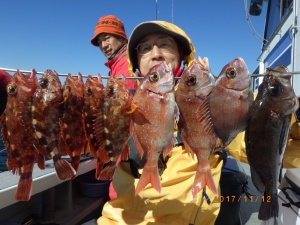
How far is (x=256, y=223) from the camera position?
4.11 meters

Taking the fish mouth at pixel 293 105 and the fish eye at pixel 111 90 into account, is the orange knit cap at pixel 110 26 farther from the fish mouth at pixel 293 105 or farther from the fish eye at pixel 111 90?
the fish mouth at pixel 293 105

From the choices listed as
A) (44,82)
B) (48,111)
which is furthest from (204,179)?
(44,82)

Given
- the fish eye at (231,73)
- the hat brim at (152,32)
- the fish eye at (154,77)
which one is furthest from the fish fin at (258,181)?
the hat brim at (152,32)

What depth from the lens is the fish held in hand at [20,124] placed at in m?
2.11

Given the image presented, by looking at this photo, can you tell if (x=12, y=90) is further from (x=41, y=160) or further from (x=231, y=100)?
(x=231, y=100)

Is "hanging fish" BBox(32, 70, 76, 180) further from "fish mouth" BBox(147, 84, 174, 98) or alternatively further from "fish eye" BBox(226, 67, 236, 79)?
"fish eye" BBox(226, 67, 236, 79)

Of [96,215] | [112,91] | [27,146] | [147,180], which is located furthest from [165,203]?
[96,215]

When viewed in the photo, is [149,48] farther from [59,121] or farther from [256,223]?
[256,223]

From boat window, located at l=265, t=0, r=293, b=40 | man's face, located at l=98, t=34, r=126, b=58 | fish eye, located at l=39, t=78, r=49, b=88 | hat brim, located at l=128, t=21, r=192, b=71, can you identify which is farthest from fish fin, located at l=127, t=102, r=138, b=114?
boat window, located at l=265, t=0, r=293, b=40

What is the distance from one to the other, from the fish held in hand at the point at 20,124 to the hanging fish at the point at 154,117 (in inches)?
31.9

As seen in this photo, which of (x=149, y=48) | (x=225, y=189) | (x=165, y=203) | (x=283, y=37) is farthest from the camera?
(x=283, y=37)

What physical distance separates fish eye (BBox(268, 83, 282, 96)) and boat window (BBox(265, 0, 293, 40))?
557 centimetres

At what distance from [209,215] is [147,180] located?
883 millimetres

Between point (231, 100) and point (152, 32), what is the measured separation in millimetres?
1409
